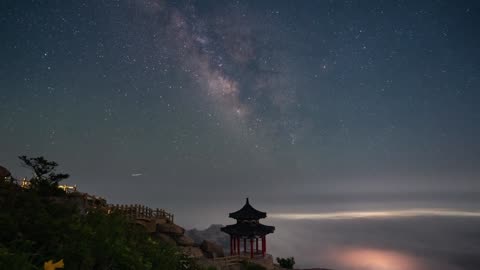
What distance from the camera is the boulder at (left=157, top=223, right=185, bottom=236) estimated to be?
31.0 m

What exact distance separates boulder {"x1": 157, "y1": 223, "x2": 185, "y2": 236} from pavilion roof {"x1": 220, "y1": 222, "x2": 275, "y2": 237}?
6.26m

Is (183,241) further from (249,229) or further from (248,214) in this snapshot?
(248,214)

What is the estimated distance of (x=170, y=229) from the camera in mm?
31438

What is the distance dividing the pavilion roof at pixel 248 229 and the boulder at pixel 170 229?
626 centimetres

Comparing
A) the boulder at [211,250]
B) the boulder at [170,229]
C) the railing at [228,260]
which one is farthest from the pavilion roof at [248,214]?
the boulder at [170,229]

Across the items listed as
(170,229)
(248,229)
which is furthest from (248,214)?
(170,229)

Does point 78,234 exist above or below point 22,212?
below

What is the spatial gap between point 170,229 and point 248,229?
906 centimetres

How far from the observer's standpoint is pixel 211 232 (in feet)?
589

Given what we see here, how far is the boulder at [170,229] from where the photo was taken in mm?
31000

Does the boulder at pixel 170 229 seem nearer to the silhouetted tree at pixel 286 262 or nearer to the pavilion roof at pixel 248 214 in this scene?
the pavilion roof at pixel 248 214

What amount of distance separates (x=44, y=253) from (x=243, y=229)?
31.4 metres

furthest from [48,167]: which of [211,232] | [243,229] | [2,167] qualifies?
[211,232]

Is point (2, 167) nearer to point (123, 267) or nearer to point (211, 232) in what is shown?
point (123, 267)
